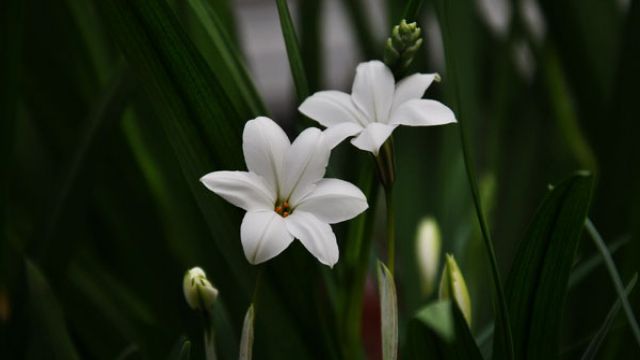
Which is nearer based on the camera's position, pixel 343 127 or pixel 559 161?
pixel 343 127

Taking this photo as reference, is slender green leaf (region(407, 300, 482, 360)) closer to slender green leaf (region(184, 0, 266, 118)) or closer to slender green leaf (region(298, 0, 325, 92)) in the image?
slender green leaf (region(184, 0, 266, 118))

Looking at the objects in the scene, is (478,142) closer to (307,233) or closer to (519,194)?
(519,194)

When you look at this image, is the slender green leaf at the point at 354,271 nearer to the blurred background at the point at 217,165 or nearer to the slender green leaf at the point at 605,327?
the blurred background at the point at 217,165

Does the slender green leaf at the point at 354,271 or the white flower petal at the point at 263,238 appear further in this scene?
the slender green leaf at the point at 354,271

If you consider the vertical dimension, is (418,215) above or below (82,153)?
below

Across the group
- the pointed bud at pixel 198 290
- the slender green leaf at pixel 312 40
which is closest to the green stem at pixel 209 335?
the pointed bud at pixel 198 290

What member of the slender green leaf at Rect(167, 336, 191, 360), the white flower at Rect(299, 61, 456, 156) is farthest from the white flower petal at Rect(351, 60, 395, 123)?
the slender green leaf at Rect(167, 336, 191, 360)

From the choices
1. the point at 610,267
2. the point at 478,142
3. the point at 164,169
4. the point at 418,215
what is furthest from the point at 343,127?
the point at 478,142
